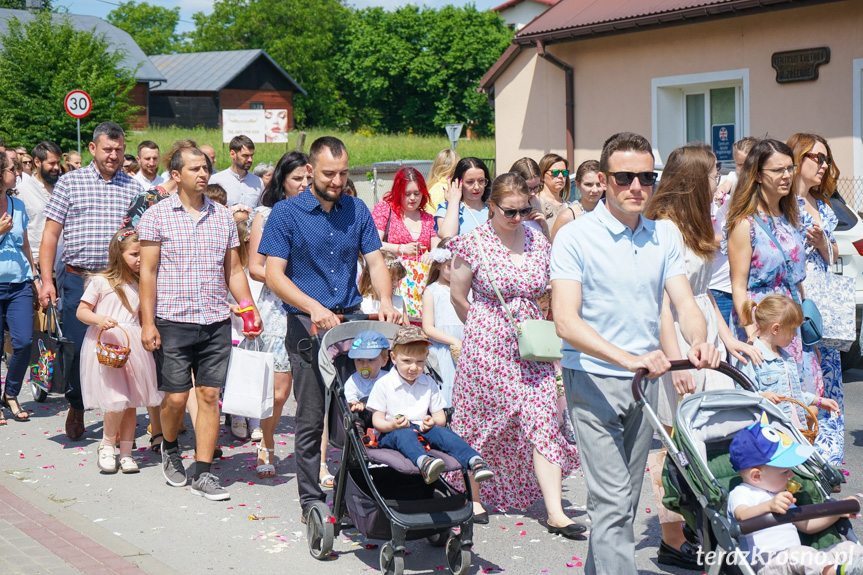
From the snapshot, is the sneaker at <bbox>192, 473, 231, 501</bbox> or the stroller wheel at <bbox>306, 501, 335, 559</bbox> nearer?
the stroller wheel at <bbox>306, 501, 335, 559</bbox>

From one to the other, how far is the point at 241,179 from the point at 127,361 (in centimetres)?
417

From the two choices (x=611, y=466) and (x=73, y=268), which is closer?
(x=611, y=466)

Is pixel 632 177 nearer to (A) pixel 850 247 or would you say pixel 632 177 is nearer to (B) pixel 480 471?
(B) pixel 480 471

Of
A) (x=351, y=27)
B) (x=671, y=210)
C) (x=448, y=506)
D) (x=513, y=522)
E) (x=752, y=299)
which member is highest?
(x=351, y=27)

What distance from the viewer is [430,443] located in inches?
212

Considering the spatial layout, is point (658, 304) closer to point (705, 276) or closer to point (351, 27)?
point (705, 276)

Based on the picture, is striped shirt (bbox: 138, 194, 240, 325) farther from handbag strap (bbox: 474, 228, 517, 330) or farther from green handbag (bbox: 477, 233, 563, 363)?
green handbag (bbox: 477, 233, 563, 363)

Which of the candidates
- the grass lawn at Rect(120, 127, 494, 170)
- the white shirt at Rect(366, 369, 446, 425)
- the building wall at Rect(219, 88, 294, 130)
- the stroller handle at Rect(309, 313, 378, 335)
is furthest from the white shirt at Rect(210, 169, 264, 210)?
the building wall at Rect(219, 88, 294, 130)

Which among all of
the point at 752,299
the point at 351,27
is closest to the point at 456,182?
the point at 752,299

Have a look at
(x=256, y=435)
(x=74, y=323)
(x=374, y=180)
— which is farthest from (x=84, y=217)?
(x=374, y=180)

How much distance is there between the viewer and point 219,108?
78.0 metres

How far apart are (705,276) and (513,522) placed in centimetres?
193

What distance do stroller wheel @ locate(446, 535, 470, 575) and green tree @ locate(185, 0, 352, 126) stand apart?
83.6 meters

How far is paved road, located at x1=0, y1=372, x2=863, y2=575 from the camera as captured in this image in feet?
17.8
